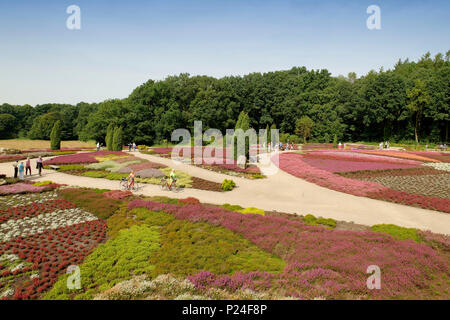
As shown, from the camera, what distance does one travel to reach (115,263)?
980 centimetres

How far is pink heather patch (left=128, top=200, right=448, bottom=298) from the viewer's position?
A: 24.5 ft

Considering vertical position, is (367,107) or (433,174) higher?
(367,107)

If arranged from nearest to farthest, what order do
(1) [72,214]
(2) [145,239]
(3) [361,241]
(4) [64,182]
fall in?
1. (3) [361,241]
2. (2) [145,239]
3. (1) [72,214]
4. (4) [64,182]

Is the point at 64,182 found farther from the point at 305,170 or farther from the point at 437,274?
the point at 437,274

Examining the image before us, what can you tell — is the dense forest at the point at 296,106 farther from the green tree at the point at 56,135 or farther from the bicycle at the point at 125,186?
the bicycle at the point at 125,186

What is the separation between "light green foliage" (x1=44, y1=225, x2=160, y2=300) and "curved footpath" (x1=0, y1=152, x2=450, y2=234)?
737 centimetres

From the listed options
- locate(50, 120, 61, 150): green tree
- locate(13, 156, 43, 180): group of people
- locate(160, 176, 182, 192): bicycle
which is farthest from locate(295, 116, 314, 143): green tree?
locate(13, 156, 43, 180): group of people

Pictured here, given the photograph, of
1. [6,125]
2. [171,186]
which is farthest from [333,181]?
[6,125]

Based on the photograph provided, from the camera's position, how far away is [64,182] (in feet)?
77.5

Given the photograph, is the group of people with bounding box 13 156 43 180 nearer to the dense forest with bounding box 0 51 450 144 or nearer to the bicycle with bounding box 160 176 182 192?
the bicycle with bounding box 160 176 182 192
